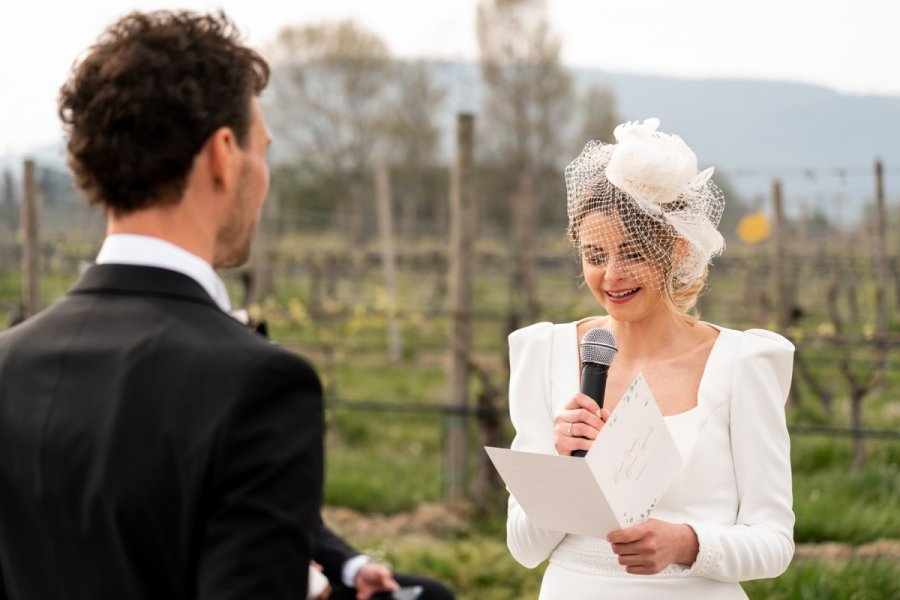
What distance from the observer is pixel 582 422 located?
1.88m

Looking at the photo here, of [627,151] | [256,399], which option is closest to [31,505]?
[256,399]

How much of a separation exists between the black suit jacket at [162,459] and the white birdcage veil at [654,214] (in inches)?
38.8

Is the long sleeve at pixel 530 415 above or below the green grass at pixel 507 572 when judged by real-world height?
above

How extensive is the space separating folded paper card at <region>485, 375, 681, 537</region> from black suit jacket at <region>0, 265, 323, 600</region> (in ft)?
1.70

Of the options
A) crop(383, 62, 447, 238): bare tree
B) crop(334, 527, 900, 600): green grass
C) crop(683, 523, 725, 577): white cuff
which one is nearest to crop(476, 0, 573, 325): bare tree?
crop(383, 62, 447, 238): bare tree

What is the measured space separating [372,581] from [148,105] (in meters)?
0.78

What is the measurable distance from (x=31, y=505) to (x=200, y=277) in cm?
36

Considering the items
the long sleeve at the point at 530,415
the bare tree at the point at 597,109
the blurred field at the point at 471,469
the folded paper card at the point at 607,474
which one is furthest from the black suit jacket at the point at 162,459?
the bare tree at the point at 597,109

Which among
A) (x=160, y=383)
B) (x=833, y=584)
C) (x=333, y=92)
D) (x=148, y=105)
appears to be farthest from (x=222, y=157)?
(x=333, y=92)

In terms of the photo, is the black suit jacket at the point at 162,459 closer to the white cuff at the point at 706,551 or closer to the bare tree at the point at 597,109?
the white cuff at the point at 706,551

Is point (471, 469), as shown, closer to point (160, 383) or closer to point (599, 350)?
point (599, 350)

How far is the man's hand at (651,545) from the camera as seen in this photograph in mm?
1928

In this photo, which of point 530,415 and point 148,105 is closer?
point 148,105

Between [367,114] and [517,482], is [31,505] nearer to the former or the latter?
[517,482]
